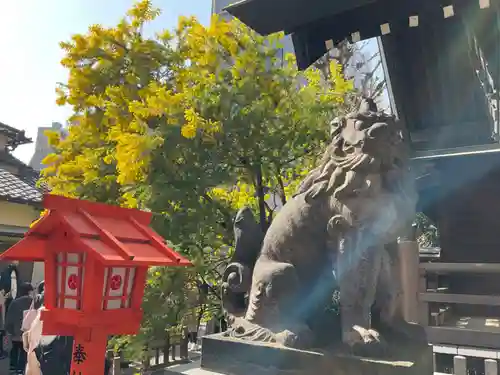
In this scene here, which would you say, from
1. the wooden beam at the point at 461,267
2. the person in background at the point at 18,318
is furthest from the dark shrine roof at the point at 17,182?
the wooden beam at the point at 461,267

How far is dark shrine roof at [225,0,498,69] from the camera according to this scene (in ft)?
14.2

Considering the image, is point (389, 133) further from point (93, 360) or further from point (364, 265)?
point (93, 360)

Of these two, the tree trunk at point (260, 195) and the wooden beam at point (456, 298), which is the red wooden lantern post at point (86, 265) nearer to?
the tree trunk at point (260, 195)

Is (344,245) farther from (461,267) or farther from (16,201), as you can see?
(16,201)

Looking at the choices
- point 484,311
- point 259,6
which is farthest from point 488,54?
point 484,311

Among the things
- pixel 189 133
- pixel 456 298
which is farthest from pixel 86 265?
pixel 456 298

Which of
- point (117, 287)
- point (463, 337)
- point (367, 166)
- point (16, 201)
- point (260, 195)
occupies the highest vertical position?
point (16, 201)

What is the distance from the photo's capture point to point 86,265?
8.20ft

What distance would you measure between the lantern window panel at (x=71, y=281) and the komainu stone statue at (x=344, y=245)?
1236mm

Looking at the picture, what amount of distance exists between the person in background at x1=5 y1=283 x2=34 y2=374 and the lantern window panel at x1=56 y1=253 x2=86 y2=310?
5.52 metres

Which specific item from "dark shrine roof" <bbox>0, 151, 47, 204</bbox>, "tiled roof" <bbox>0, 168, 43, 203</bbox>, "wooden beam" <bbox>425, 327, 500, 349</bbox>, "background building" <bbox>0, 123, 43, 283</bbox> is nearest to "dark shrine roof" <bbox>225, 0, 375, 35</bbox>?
"wooden beam" <bbox>425, 327, 500, 349</bbox>

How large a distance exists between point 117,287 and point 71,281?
0.88 ft

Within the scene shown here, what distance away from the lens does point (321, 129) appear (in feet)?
18.7

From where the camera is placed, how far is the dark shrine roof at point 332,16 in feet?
14.2
